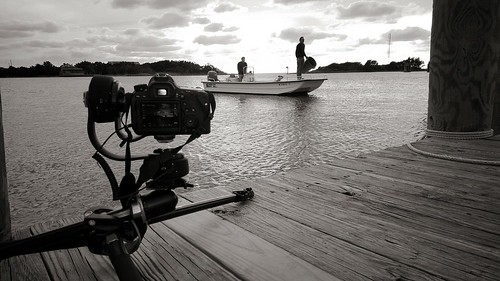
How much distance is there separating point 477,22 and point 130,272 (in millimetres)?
4159

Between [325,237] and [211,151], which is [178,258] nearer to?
[325,237]

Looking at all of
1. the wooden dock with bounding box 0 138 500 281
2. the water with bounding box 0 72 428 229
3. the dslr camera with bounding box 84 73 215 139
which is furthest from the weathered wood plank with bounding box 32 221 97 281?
the water with bounding box 0 72 428 229

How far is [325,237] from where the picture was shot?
67.7 inches

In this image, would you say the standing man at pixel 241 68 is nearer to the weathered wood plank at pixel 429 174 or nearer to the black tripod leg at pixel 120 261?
the weathered wood plank at pixel 429 174

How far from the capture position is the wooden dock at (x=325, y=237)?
143 cm

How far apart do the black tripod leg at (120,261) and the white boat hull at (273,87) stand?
735 inches

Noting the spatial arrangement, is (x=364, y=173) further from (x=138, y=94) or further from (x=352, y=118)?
(x=352, y=118)

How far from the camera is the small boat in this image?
835 inches

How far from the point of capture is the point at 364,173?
2814mm

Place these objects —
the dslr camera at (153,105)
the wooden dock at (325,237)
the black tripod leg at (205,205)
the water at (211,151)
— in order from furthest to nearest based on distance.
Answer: the water at (211,151)
the black tripod leg at (205,205)
the wooden dock at (325,237)
the dslr camera at (153,105)

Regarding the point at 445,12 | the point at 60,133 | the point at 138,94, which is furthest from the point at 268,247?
the point at 60,133

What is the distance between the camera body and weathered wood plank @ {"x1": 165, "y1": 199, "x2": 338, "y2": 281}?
1.84 feet

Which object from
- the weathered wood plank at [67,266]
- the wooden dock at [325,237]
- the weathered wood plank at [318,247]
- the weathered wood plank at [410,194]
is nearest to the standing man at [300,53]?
the weathered wood plank at [410,194]

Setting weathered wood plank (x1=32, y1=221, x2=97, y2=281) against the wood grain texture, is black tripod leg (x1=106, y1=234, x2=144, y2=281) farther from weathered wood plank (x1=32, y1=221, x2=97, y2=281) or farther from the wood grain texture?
the wood grain texture
